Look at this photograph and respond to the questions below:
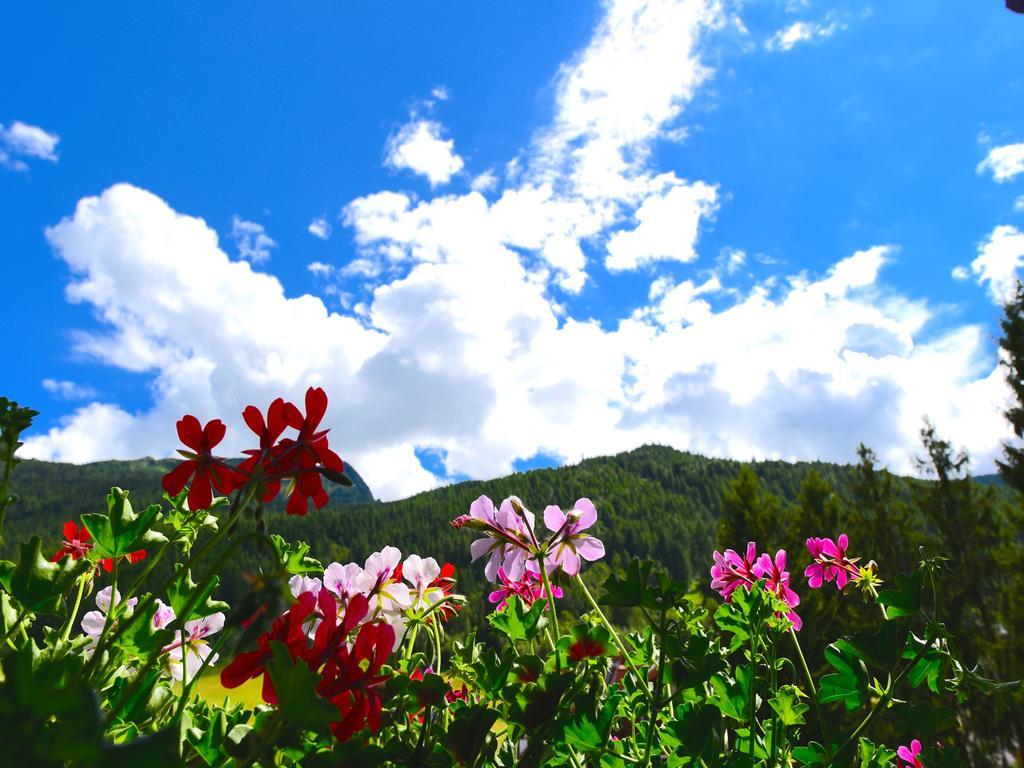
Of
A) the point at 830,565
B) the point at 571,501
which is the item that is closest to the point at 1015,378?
the point at 830,565

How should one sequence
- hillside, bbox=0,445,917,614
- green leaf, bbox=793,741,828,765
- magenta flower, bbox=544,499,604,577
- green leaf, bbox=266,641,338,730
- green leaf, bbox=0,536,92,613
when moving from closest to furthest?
1. green leaf, bbox=266,641,338,730
2. green leaf, bbox=0,536,92,613
3. green leaf, bbox=793,741,828,765
4. magenta flower, bbox=544,499,604,577
5. hillside, bbox=0,445,917,614

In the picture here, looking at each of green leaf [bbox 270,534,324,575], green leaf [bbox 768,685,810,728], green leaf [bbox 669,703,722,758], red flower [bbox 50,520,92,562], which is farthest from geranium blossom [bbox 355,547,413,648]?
red flower [bbox 50,520,92,562]

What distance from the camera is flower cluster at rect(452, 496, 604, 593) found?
124 cm

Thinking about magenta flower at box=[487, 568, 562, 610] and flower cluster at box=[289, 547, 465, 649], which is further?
magenta flower at box=[487, 568, 562, 610]

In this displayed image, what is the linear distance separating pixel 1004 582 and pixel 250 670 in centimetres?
1911

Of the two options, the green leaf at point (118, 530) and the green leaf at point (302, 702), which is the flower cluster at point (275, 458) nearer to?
the green leaf at point (118, 530)

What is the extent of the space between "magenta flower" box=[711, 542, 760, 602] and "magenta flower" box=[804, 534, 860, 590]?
24cm

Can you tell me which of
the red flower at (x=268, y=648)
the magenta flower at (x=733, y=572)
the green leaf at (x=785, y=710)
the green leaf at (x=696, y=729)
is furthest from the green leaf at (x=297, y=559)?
the magenta flower at (x=733, y=572)

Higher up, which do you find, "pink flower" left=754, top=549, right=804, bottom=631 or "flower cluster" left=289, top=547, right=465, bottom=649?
"flower cluster" left=289, top=547, right=465, bottom=649

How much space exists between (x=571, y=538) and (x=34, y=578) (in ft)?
2.95

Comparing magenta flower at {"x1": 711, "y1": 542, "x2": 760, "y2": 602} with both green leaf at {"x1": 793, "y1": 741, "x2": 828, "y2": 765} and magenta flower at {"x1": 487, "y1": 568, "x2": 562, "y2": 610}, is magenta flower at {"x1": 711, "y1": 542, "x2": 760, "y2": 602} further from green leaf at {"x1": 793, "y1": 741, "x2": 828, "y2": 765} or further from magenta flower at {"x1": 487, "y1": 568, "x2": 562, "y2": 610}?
green leaf at {"x1": 793, "y1": 741, "x2": 828, "y2": 765}

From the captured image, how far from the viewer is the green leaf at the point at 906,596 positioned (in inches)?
36.9

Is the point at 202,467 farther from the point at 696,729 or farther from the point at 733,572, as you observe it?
the point at 733,572

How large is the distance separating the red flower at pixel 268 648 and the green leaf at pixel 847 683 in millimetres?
784
